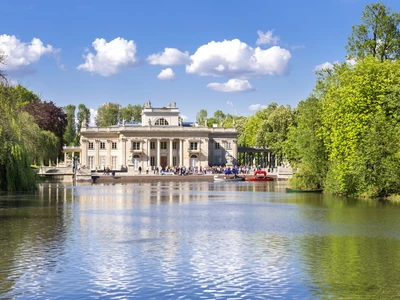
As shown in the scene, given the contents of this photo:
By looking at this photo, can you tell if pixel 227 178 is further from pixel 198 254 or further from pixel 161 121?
pixel 198 254

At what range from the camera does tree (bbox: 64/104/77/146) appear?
14112 cm

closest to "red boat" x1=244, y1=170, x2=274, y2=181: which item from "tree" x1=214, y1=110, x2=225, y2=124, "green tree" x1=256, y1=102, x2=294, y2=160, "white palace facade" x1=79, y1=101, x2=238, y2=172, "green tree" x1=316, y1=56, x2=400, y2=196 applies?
"green tree" x1=256, y1=102, x2=294, y2=160

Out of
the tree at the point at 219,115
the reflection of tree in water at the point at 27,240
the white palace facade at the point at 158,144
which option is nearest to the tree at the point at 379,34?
the reflection of tree in water at the point at 27,240

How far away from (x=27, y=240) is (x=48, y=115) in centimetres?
7519

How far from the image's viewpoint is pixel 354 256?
1942cm

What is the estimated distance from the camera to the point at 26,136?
4981 cm

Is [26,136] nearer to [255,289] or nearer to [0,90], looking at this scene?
[0,90]

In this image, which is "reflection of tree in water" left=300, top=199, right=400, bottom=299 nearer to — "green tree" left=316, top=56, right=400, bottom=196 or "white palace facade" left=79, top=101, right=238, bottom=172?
"green tree" left=316, top=56, right=400, bottom=196

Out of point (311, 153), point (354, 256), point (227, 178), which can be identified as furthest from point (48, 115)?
point (354, 256)

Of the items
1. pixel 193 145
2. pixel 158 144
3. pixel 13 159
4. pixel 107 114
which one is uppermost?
pixel 107 114

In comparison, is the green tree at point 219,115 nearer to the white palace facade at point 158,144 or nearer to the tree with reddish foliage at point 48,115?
the white palace facade at point 158,144

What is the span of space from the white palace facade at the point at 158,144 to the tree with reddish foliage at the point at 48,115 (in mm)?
4577

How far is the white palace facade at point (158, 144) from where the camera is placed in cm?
10300

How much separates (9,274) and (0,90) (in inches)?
874
